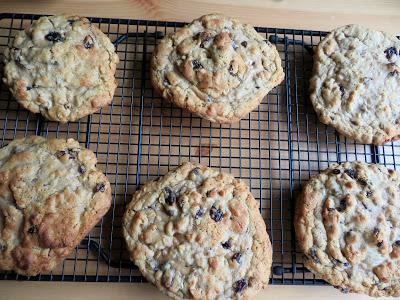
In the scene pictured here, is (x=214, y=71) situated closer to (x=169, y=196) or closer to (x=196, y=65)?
(x=196, y=65)

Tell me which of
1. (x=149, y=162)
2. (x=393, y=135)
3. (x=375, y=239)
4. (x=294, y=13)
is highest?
(x=294, y=13)

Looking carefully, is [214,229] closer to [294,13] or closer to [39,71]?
[39,71]

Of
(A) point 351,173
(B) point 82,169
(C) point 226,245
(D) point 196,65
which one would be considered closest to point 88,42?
(D) point 196,65

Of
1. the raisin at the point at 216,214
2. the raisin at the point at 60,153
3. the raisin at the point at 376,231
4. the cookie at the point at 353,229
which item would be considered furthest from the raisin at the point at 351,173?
the raisin at the point at 60,153

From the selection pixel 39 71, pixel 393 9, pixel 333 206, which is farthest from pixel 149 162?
pixel 393 9

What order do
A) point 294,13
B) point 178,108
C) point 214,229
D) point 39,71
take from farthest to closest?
point 294,13, point 178,108, point 39,71, point 214,229

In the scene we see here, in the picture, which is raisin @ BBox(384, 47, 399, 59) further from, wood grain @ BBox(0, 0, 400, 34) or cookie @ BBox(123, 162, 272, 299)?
cookie @ BBox(123, 162, 272, 299)

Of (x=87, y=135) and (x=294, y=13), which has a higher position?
(x=294, y=13)

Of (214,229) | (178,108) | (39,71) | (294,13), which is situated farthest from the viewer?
(294,13)
